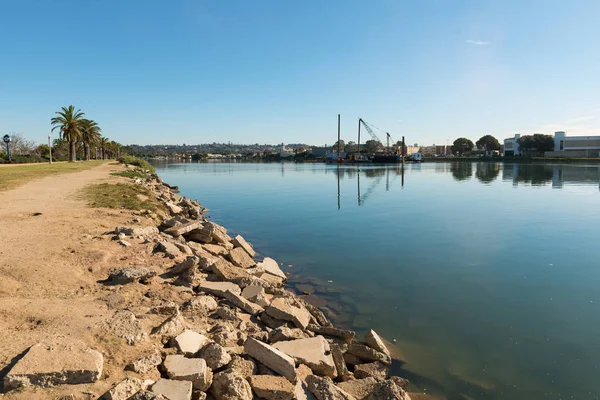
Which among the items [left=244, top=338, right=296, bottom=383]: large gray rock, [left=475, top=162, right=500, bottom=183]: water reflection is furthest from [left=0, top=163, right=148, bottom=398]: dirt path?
[left=475, top=162, right=500, bottom=183]: water reflection

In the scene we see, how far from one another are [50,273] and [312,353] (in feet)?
15.9

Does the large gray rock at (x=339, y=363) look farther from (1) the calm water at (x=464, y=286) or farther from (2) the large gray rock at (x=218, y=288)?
(2) the large gray rock at (x=218, y=288)

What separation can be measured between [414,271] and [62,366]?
30.5ft

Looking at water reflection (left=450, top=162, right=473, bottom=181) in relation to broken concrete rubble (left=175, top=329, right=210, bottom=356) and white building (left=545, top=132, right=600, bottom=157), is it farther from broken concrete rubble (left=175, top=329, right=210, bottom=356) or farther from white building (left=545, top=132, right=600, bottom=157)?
white building (left=545, top=132, right=600, bottom=157)

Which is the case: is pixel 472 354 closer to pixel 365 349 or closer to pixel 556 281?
pixel 365 349

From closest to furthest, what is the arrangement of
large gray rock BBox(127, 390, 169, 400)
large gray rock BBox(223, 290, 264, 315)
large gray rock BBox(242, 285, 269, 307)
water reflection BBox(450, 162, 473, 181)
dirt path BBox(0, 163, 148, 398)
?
1. large gray rock BBox(127, 390, 169, 400)
2. dirt path BBox(0, 163, 148, 398)
3. large gray rock BBox(223, 290, 264, 315)
4. large gray rock BBox(242, 285, 269, 307)
5. water reflection BBox(450, 162, 473, 181)

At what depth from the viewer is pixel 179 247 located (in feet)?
32.3

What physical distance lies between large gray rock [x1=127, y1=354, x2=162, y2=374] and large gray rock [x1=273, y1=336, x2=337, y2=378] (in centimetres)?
165

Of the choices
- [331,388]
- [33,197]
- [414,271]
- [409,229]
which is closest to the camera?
[331,388]

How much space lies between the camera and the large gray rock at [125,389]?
12.2ft

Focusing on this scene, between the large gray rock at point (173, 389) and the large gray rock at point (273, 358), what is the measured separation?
110cm

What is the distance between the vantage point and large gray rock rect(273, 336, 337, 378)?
541 cm

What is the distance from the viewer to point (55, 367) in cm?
392

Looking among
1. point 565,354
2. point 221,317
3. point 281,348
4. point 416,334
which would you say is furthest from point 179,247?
point 565,354
